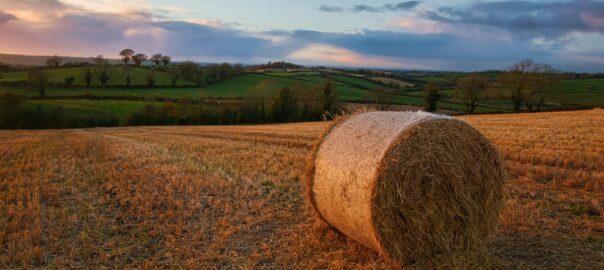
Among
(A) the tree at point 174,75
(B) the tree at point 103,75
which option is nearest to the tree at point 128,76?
(B) the tree at point 103,75

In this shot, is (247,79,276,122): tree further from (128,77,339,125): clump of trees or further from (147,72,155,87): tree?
(147,72,155,87): tree

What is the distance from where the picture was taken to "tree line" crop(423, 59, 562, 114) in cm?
5456

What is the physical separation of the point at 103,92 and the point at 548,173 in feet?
225

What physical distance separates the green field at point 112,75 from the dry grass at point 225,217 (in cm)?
6526

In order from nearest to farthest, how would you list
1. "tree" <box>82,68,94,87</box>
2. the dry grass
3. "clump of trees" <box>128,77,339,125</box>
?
1. the dry grass
2. "clump of trees" <box>128,77,339,125</box>
3. "tree" <box>82,68,94,87</box>

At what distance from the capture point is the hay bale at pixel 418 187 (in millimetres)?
5207

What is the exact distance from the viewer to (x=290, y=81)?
257 ft

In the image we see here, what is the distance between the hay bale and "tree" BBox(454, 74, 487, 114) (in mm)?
55204

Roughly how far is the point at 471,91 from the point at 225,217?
2208 inches

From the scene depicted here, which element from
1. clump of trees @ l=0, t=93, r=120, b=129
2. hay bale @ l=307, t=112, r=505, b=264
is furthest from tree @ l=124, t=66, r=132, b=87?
hay bale @ l=307, t=112, r=505, b=264

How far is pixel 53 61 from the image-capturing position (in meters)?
89.2

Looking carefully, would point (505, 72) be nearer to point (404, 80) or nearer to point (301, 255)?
point (404, 80)

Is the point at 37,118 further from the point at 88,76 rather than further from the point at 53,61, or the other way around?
the point at 53,61

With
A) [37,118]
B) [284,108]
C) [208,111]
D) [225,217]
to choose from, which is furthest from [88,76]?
[225,217]
